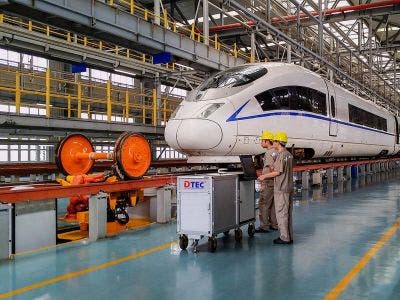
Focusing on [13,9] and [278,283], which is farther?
[13,9]

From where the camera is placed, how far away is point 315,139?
33.7 feet

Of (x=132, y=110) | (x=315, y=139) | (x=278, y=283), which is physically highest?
(x=132, y=110)

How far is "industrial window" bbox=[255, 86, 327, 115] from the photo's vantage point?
8672 millimetres

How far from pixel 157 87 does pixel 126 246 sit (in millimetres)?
13427

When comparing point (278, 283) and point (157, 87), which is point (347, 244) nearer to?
point (278, 283)

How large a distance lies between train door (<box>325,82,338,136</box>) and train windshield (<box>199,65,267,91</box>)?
319cm

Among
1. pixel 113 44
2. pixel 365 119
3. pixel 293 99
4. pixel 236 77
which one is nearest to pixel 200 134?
pixel 236 77

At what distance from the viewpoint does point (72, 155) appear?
8.51 metres

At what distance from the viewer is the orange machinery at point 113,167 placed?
7605 millimetres

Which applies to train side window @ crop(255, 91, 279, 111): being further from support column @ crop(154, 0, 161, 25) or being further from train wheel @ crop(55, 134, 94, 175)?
support column @ crop(154, 0, 161, 25)

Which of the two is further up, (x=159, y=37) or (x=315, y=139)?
(x=159, y=37)

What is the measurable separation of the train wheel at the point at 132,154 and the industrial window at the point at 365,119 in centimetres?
774

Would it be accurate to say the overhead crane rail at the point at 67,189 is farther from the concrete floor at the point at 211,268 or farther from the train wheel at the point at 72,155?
the train wheel at the point at 72,155

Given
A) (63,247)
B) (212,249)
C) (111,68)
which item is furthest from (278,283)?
(111,68)
